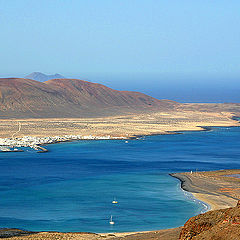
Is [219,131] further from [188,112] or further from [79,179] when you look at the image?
[79,179]

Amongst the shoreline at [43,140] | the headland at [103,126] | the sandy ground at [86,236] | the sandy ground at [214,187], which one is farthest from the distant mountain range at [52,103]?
the sandy ground at [86,236]

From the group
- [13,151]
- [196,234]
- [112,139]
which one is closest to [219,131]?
[112,139]

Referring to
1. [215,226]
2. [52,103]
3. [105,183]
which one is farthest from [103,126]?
[215,226]

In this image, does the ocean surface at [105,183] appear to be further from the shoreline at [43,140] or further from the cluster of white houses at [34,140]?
the cluster of white houses at [34,140]

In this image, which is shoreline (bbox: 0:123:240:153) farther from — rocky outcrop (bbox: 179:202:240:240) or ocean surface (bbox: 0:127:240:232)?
rocky outcrop (bbox: 179:202:240:240)

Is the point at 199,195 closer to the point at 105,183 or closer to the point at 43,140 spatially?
the point at 105,183

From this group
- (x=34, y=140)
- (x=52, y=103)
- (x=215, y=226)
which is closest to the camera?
(x=215, y=226)

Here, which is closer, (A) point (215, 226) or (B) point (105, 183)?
(A) point (215, 226)
